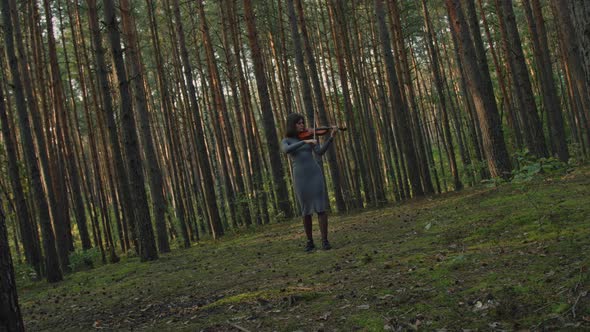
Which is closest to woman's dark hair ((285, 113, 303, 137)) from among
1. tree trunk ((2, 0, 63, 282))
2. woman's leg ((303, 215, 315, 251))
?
woman's leg ((303, 215, 315, 251))

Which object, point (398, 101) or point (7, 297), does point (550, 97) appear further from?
point (7, 297)

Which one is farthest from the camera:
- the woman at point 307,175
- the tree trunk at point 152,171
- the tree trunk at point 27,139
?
the tree trunk at point 152,171

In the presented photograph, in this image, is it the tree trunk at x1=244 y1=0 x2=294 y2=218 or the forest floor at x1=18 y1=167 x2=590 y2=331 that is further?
the tree trunk at x1=244 y1=0 x2=294 y2=218

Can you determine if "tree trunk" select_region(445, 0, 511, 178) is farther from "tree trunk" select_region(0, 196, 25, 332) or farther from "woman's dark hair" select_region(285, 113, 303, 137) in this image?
"tree trunk" select_region(0, 196, 25, 332)

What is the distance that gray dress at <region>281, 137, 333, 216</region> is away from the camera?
7.28m

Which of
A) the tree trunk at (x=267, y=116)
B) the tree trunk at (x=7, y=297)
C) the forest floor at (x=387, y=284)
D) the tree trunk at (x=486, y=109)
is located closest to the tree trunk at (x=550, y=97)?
the tree trunk at (x=486, y=109)

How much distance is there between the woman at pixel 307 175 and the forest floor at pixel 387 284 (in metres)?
0.49

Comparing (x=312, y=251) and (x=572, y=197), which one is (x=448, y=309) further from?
(x=572, y=197)

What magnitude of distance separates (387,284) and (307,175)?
10.6ft

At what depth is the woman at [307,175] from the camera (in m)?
7.26

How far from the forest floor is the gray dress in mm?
718

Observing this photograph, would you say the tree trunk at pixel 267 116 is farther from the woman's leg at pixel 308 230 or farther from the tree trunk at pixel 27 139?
the woman's leg at pixel 308 230

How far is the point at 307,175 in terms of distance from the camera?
7363 millimetres

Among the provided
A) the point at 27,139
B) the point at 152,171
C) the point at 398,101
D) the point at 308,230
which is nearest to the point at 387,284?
the point at 308,230
